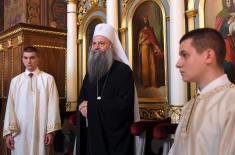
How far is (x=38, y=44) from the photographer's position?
21.1 feet

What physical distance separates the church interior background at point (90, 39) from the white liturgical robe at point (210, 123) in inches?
89.1

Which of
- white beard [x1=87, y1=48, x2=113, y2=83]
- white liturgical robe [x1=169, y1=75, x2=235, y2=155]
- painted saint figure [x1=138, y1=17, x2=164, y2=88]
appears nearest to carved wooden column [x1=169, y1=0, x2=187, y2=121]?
painted saint figure [x1=138, y1=17, x2=164, y2=88]

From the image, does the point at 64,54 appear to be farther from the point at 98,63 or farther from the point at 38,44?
the point at 98,63

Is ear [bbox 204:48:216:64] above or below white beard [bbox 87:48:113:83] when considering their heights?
below

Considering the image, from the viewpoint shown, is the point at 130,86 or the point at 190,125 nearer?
the point at 190,125

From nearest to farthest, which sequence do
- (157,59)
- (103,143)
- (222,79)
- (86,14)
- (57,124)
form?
1. (222,79)
2. (103,143)
3. (57,124)
4. (157,59)
5. (86,14)

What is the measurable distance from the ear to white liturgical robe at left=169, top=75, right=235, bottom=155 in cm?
11

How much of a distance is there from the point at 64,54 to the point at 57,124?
284 centimetres

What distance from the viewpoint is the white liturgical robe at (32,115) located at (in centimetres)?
422

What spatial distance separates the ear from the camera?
1.77 metres

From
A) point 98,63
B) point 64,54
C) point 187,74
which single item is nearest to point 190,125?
point 187,74

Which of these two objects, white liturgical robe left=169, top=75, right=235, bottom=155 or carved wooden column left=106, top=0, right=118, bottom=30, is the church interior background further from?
white liturgical robe left=169, top=75, right=235, bottom=155

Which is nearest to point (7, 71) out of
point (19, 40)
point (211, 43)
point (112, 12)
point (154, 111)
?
point (19, 40)

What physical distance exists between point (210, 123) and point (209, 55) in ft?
1.25
